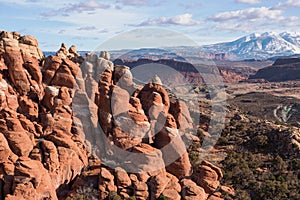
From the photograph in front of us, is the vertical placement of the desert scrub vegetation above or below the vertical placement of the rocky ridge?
below

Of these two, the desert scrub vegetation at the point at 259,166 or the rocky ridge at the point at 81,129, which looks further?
the desert scrub vegetation at the point at 259,166

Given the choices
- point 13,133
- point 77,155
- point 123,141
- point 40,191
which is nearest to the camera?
point 40,191

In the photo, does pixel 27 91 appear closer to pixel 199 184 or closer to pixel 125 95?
pixel 125 95

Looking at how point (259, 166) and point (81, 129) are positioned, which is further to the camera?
point (259, 166)

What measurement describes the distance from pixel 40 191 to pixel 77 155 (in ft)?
20.5

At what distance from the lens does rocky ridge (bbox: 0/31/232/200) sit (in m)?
32.2

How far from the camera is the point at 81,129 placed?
3822cm

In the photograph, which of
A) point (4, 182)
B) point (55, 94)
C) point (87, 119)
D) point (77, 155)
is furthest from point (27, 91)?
point (4, 182)

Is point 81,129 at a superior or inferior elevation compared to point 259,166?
superior

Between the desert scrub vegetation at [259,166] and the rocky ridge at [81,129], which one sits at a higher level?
the rocky ridge at [81,129]

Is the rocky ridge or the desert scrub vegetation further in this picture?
the desert scrub vegetation

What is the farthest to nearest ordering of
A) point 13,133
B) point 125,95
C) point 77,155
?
point 125,95
point 77,155
point 13,133

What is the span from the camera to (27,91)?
40.1 m

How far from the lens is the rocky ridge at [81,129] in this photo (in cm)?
3216
